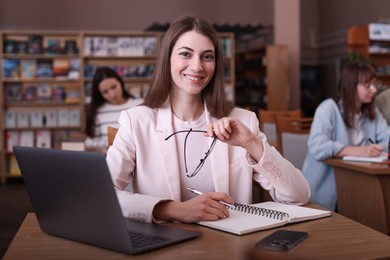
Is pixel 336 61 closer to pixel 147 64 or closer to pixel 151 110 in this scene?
pixel 147 64

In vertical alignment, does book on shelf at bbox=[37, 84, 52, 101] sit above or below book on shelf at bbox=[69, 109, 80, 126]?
above

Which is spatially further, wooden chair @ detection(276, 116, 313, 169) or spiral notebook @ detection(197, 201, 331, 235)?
wooden chair @ detection(276, 116, 313, 169)

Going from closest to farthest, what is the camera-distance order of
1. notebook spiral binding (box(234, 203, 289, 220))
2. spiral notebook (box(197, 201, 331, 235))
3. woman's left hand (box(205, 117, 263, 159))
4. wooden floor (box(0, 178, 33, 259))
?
1. spiral notebook (box(197, 201, 331, 235))
2. notebook spiral binding (box(234, 203, 289, 220))
3. woman's left hand (box(205, 117, 263, 159))
4. wooden floor (box(0, 178, 33, 259))

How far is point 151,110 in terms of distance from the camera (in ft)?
6.59

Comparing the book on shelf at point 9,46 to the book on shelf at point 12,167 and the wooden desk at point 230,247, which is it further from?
the wooden desk at point 230,247

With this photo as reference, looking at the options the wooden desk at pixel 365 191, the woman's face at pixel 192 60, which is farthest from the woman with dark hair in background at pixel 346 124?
the woman's face at pixel 192 60

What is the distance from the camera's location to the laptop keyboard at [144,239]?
4.15 ft

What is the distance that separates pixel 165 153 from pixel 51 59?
6.12 meters

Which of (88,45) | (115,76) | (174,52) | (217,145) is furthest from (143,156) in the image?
(88,45)

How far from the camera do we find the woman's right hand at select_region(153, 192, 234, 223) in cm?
151

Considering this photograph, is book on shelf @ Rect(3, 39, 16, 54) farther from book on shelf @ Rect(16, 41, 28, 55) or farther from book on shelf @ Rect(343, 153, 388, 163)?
book on shelf @ Rect(343, 153, 388, 163)

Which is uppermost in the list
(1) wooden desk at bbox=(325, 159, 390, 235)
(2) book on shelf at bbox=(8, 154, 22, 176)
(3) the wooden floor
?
(1) wooden desk at bbox=(325, 159, 390, 235)

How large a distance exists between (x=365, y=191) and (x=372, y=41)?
5736 mm

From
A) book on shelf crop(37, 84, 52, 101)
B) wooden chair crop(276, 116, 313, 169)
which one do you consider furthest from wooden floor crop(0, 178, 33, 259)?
wooden chair crop(276, 116, 313, 169)
